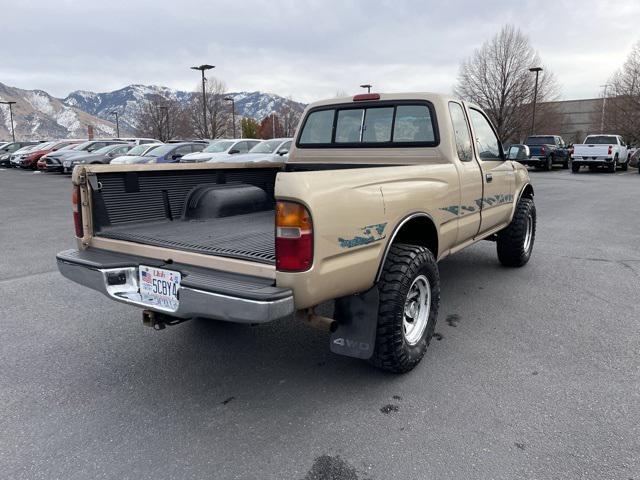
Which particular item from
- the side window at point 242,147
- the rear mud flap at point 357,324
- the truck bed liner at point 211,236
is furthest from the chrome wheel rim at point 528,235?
the side window at point 242,147

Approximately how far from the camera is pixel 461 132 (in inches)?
167

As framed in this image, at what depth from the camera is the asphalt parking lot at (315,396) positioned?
7.74 feet

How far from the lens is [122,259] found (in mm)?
3002

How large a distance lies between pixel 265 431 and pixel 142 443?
635 millimetres

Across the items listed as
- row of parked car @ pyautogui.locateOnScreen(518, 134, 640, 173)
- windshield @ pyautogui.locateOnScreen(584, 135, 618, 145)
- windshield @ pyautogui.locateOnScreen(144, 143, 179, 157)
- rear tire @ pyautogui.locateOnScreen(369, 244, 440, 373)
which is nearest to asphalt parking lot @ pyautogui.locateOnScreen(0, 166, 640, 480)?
rear tire @ pyautogui.locateOnScreen(369, 244, 440, 373)

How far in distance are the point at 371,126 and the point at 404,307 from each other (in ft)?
6.59

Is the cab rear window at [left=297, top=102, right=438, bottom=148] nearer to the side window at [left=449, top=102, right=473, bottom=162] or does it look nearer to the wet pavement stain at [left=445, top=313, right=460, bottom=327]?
the side window at [left=449, top=102, right=473, bottom=162]

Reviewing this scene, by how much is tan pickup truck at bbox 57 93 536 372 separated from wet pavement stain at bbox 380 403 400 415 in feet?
0.89

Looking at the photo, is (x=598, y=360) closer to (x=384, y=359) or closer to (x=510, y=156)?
(x=384, y=359)

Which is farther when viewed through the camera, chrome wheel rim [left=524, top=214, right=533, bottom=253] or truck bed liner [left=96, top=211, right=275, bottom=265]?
chrome wheel rim [left=524, top=214, right=533, bottom=253]

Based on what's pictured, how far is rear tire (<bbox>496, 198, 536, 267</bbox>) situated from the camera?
5.65m

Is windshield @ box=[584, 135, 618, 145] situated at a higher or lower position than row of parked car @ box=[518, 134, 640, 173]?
higher

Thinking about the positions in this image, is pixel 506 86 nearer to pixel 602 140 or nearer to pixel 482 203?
pixel 602 140

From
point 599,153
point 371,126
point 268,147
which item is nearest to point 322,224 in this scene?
point 371,126
